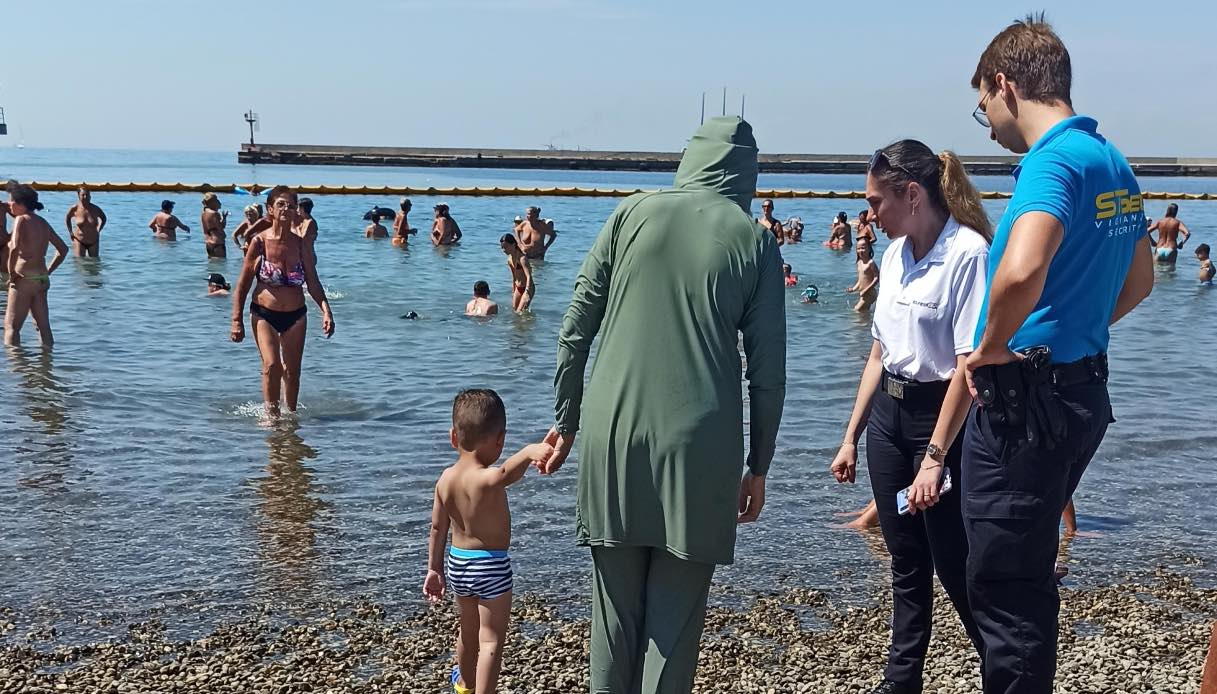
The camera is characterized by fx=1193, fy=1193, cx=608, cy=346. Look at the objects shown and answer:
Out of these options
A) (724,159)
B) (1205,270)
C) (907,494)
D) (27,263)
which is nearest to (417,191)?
(1205,270)

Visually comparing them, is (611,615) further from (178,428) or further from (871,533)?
(178,428)

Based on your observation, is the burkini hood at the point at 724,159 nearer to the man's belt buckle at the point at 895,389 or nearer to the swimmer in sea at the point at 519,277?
the man's belt buckle at the point at 895,389

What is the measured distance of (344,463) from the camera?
8438 millimetres

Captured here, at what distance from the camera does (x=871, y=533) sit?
22.3 feet

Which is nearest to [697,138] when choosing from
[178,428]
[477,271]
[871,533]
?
[871,533]

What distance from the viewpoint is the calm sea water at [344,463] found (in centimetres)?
601

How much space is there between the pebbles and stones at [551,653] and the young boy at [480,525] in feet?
1.32

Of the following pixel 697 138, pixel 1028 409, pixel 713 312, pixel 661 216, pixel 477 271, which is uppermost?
pixel 697 138

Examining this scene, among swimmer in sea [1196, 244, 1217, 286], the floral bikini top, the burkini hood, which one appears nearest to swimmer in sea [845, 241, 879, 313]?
swimmer in sea [1196, 244, 1217, 286]

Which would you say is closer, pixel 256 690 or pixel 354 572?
pixel 256 690

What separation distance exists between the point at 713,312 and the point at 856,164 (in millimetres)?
96623

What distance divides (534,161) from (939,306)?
281 ft

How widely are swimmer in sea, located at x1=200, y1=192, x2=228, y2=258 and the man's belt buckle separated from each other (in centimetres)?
2113

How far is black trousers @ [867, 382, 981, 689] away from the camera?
12.8 ft
